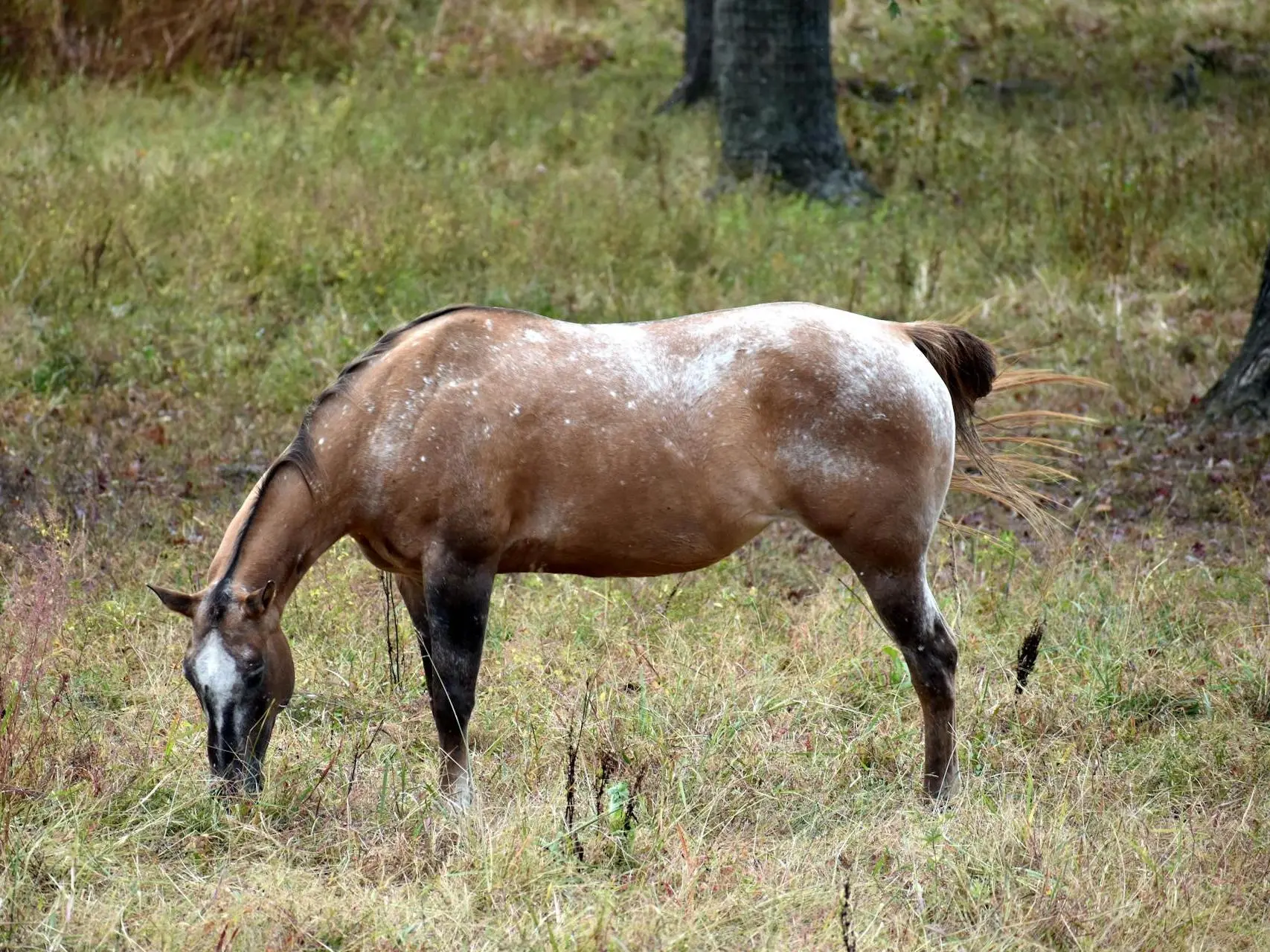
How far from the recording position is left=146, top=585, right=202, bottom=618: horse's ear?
4043mm

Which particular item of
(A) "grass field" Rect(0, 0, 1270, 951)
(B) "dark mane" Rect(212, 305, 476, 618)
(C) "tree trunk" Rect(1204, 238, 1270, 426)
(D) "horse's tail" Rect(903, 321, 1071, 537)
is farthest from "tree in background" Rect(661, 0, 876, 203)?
(B) "dark mane" Rect(212, 305, 476, 618)

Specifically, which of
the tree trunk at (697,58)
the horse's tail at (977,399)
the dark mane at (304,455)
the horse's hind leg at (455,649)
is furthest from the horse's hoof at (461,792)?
the tree trunk at (697,58)

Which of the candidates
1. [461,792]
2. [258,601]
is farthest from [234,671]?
[461,792]

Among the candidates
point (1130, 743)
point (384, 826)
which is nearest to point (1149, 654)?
point (1130, 743)

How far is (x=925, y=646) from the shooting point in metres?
4.60

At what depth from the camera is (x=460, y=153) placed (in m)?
11.3

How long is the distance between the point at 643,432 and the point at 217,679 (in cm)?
143

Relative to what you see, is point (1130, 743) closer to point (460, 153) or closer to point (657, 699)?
point (657, 699)

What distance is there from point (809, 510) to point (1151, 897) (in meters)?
1.47

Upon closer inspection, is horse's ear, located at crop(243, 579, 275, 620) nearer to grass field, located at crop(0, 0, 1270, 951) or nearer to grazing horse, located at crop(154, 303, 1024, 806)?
grazing horse, located at crop(154, 303, 1024, 806)

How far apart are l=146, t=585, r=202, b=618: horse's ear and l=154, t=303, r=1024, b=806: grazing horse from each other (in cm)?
16

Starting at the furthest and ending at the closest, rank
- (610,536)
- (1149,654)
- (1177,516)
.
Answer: (1177,516), (1149,654), (610,536)

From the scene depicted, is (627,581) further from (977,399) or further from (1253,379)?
(1253,379)

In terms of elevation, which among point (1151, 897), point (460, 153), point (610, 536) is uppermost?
point (610, 536)
